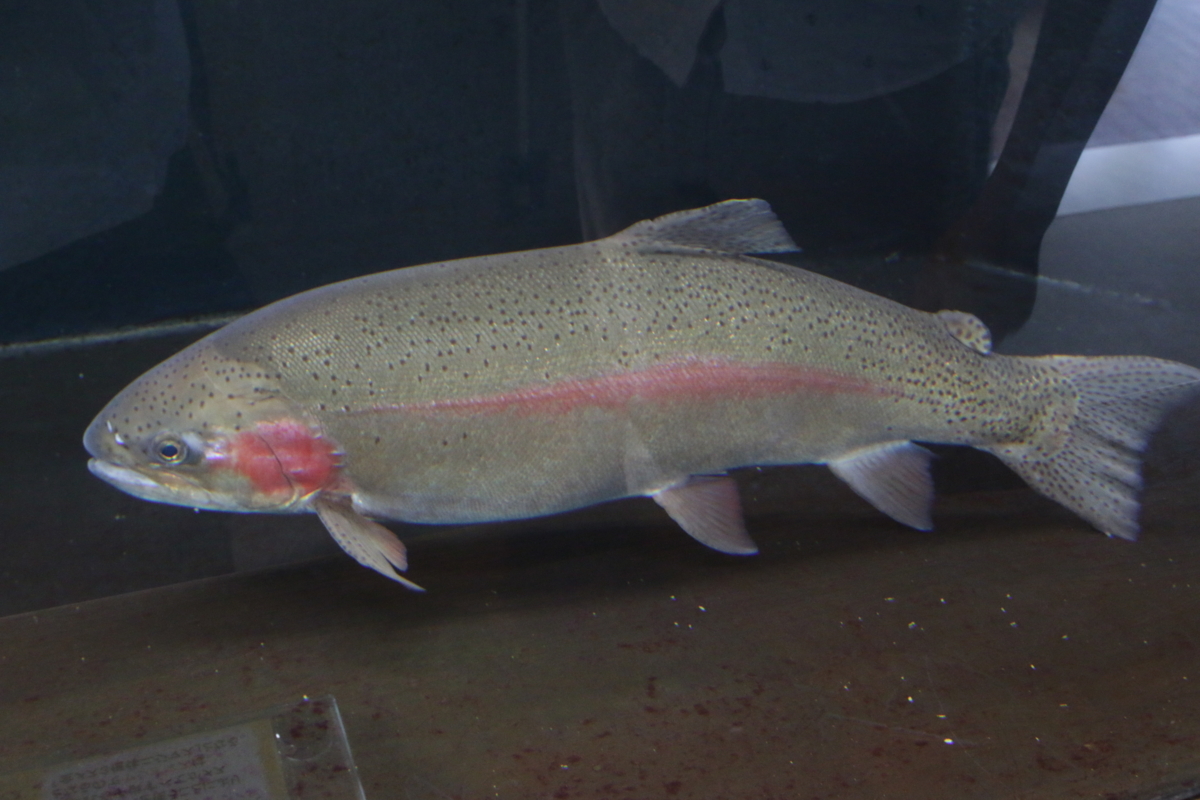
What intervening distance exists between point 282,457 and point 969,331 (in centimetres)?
181

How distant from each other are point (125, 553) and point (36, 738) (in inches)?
43.1

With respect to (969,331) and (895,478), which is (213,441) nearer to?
(895,478)

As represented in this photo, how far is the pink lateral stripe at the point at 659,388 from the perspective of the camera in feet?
6.24

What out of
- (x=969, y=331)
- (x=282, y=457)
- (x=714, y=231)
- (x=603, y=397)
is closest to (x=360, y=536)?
(x=282, y=457)

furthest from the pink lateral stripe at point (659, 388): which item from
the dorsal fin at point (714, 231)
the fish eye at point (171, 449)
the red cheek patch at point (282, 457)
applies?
A: the fish eye at point (171, 449)

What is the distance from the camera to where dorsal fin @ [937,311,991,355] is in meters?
2.19

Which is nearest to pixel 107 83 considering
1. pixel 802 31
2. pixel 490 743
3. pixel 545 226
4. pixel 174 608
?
pixel 545 226

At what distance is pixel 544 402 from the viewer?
1914mm

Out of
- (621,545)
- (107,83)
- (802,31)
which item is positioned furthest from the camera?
(802,31)

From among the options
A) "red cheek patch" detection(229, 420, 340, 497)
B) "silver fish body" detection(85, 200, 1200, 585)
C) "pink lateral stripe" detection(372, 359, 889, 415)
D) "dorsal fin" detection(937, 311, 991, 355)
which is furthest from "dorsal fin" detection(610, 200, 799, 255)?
"red cheek patch" detection(229, 420, 340, 497)

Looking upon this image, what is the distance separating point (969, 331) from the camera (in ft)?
7.19

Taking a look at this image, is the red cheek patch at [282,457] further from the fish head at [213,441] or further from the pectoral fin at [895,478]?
the pectoral fin at [895,478]

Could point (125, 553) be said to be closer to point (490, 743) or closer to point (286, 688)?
point (286, 688)

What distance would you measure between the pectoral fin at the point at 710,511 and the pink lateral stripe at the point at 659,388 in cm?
25
